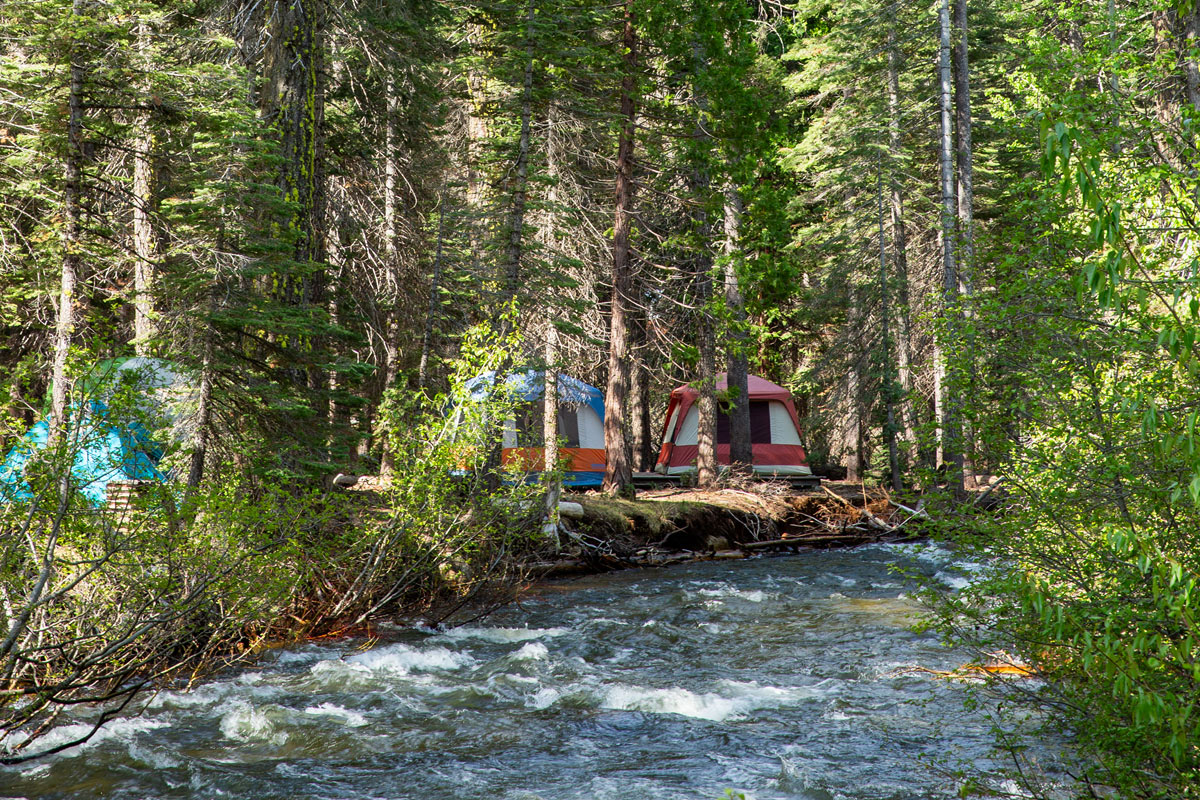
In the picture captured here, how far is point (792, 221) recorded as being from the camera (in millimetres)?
25422

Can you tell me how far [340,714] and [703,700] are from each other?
2.73 m

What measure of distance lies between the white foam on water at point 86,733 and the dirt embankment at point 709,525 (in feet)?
20.1

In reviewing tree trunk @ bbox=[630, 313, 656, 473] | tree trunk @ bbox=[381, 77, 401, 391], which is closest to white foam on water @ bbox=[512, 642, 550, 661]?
tree trunk @ bbox=[381, 77, 401, 391]

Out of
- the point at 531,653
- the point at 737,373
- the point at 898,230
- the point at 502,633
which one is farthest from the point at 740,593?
the point at 898,230

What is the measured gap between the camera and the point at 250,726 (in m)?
6.30

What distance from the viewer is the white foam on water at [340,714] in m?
6.57

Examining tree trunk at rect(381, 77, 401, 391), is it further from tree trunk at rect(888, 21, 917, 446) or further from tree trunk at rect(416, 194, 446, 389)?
tree trunk at rect(888, 21, 917, 446)

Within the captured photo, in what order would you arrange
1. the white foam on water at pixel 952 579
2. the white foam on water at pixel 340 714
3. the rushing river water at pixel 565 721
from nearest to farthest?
the rushing river water at pixel 565 721
the white foam on water at pixel 340 714
the white foam on water at pixel 952 579

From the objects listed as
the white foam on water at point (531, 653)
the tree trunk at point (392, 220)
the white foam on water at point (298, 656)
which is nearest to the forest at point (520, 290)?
the tree trunk at point (392, 220)

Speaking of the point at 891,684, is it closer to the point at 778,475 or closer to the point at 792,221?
the point at 778,475

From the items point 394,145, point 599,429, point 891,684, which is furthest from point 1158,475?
point 599,429

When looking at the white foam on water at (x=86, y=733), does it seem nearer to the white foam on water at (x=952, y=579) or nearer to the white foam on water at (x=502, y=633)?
the white foam on water at (x=502, y=633)

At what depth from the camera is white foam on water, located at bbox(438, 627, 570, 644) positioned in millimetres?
9172

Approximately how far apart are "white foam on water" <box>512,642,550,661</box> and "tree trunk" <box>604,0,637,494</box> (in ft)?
21.3
